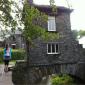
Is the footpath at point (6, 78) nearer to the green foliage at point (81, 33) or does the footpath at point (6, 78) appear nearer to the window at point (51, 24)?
the window at point (51, 24)

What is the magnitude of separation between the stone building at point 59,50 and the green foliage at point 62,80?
1.78m

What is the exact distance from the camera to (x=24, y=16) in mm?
9344

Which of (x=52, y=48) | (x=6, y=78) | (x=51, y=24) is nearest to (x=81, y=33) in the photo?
(x=51, y=24)

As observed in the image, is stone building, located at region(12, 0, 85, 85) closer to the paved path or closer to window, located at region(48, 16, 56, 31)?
window, located at region(48, 16, 56, 31)

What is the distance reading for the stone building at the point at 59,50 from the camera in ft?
76.8

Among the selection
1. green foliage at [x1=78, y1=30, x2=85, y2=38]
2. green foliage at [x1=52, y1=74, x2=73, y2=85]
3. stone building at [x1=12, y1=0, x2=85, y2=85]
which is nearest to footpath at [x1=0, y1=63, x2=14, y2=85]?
stone building at [x1=12, y1=0, x2=85, y2=85]

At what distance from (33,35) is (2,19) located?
1.28 m

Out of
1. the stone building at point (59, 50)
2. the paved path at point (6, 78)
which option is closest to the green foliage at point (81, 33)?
the stone building at point (59, 50)

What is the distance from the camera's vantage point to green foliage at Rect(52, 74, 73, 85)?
2509 cm

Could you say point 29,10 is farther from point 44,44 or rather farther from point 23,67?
point 44,44

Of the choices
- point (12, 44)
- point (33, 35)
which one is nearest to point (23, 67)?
point (33, 35)

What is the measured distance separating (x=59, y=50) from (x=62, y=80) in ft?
10.1

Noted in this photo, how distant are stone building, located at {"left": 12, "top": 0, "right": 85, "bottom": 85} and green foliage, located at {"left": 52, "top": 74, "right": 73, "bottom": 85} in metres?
1.78

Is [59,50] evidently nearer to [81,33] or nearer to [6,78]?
[6,78]
